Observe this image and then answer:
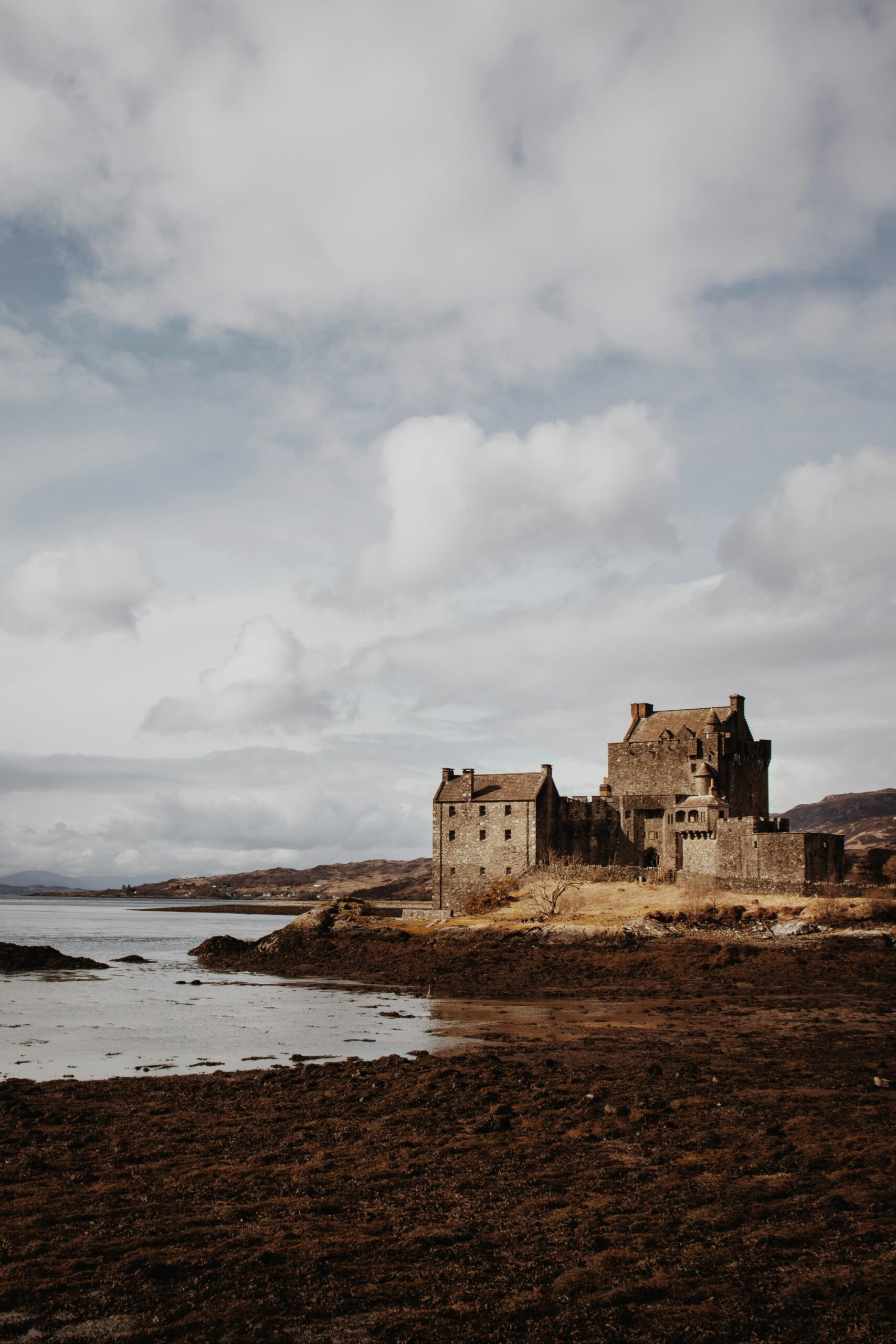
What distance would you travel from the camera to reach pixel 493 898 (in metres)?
63.1

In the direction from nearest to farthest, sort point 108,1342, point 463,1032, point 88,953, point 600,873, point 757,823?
1. point 108,1342
2. point 463,1032
3. point 757,823
4. point 600,873
5. point 88,953

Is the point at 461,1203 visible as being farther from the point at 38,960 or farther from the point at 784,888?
the point at 38,960

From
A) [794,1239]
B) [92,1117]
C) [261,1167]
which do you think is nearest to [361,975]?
[92,1117]

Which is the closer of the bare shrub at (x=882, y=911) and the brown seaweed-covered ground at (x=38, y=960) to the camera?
the bare shrub at (x=882, y=911)

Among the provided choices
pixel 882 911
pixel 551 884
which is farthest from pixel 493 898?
pixel 882 911

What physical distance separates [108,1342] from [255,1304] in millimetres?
1379

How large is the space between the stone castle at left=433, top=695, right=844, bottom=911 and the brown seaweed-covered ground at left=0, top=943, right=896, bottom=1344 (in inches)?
1742

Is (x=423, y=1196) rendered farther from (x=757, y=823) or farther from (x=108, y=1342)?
(x=757, y=823)

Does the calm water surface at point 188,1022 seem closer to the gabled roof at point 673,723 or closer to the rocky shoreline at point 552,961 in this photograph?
the rocky shoreline at point 552,961

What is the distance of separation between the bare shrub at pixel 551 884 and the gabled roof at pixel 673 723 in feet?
36.2

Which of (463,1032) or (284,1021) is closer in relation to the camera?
(463,1032)

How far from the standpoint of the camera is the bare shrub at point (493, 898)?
62.5m

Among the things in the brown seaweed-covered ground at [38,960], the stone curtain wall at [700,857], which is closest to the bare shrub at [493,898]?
the stone curtain wall at [700,857]

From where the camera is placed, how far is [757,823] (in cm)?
5697
